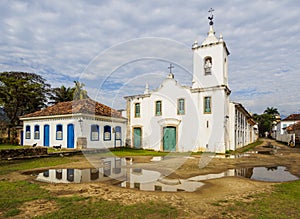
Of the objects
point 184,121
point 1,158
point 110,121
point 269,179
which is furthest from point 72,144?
point 269,179

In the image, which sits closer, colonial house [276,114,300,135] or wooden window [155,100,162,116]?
wooden window [155,100,162,116]

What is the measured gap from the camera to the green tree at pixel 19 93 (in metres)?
27.5

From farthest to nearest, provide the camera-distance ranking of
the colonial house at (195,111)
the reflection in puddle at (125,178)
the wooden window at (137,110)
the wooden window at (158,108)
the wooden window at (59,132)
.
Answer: the wooden window at (137,110) < the wooden window at (158,108) < the wooden window at (59,132) < the colonial house at (195,111) < the reflection in puddle at (125,178)

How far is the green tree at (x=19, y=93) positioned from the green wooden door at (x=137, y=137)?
16.2m

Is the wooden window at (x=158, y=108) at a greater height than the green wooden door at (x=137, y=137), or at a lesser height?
greater

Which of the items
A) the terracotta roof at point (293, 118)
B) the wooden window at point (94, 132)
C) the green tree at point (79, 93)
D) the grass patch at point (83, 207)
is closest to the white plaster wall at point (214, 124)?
the wooden window at point (94, 132)

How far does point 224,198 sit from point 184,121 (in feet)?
43.3

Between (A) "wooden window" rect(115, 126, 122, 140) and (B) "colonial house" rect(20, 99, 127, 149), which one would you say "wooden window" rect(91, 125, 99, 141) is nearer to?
(B) "colonial house" rect(20, 99, 127, 149)

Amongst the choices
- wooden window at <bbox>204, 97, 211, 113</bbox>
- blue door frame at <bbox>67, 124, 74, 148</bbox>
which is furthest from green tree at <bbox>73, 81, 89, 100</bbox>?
wooden window at <bbox>204, 97, 211, 113</bbox>

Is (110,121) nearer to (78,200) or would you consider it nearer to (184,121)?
(184,121)

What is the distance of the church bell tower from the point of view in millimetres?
18500

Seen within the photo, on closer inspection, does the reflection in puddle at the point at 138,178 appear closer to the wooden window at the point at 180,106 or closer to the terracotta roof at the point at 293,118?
the wooden window at the point at 180,106

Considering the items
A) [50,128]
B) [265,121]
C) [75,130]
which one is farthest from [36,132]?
[265,121]

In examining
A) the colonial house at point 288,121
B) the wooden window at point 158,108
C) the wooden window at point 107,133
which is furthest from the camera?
the colonial house at point 288,121
